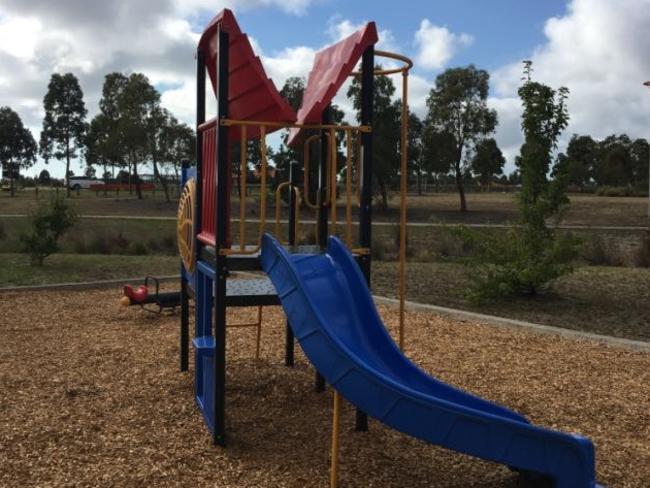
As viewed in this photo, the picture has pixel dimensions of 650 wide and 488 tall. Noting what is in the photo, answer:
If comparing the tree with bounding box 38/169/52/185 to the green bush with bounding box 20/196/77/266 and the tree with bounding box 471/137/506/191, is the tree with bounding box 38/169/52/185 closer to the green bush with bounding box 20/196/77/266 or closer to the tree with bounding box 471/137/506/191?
the tree with bounding box 471/137/506/191

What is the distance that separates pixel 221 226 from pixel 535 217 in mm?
6000

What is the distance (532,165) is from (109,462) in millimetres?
6698

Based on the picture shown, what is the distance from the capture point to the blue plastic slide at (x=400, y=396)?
287cm

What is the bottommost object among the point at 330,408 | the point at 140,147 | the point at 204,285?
the point at 330,408

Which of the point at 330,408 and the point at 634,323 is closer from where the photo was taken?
the point at 330,408

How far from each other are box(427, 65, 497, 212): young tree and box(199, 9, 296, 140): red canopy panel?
31.8 meters

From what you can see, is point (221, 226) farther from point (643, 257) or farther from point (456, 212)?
point (456, 212)

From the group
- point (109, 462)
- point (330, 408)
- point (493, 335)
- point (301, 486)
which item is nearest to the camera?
point (301, 486)

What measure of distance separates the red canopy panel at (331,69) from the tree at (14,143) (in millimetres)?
62344

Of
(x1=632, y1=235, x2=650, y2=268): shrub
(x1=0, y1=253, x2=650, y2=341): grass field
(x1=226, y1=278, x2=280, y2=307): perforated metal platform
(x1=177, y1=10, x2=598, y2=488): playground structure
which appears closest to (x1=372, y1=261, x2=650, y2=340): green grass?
(x1=0, y1=253, x2=650, y2=341): grass field

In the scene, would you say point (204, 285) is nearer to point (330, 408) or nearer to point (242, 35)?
point (330, 408)

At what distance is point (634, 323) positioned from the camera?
768 cm

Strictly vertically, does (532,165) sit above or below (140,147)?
below

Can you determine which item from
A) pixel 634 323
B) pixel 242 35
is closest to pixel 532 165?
pixel 634 323
